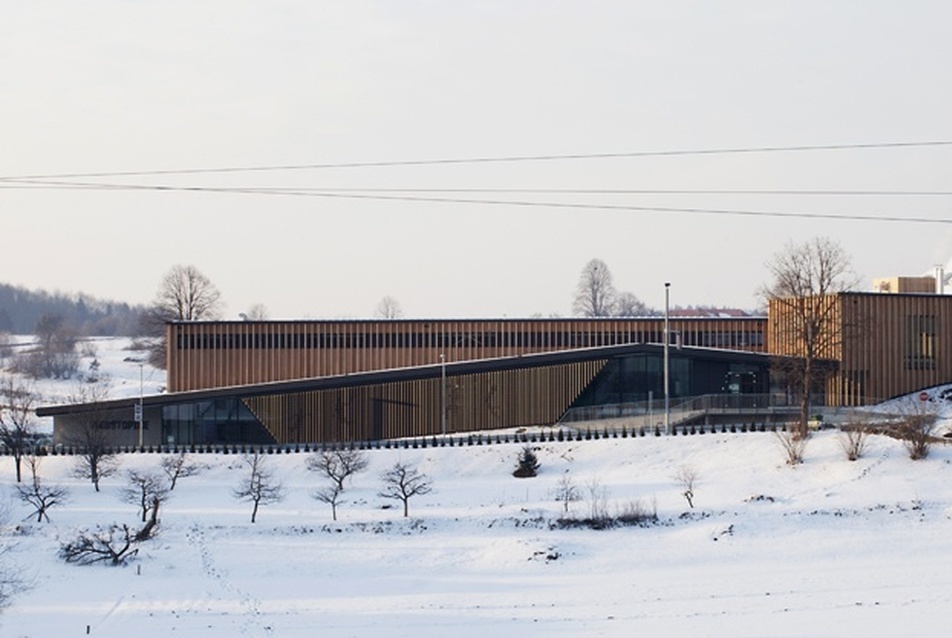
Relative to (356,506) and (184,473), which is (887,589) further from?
(184,473)

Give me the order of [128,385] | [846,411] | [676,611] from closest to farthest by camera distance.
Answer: [676,611], [846,411], [128,385]

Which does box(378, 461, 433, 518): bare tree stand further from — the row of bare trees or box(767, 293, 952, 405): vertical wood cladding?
box(767, 293, 952, 405): vertical wood cladding

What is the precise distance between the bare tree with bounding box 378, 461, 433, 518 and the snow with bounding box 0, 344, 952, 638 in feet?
1.68

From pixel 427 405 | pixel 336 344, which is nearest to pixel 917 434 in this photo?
pixel 427 405

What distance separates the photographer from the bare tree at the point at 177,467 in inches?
2156

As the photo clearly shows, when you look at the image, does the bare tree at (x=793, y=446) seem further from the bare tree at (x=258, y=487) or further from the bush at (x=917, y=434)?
the bare tree at (x=258, y=487)

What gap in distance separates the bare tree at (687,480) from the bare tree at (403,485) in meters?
10.00

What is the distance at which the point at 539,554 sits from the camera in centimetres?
3984

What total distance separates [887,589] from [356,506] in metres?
21.1

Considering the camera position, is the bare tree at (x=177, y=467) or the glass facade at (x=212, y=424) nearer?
the bare tree at (x=177, y=467)

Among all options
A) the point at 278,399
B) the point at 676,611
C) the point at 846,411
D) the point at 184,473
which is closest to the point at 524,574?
the point at 676,611

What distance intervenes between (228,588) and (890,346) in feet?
152

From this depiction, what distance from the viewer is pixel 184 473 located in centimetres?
5644

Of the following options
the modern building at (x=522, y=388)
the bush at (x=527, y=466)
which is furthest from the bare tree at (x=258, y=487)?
the modern building at (x=522, y=388)
